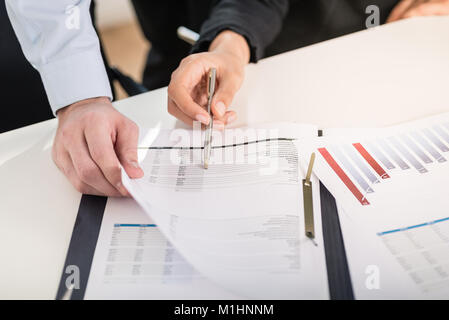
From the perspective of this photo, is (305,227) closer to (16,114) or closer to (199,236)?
(199,236)

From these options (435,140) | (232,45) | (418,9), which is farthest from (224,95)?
(418,9)

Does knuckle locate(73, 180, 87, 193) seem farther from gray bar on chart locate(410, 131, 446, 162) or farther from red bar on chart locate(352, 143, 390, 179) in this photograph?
gray bar on chart locate(410, 131, 446, 162)

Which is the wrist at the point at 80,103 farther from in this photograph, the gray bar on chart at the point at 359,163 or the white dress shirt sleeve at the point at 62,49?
the gray bar on chart at the point at 359,163

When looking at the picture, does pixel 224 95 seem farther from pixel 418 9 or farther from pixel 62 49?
pixel 418 9

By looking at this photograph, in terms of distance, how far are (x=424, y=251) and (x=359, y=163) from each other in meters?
0.18

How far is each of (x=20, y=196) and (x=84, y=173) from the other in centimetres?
13

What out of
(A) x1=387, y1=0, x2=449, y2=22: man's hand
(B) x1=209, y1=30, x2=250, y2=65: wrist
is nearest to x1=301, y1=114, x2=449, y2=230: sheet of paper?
(B) x1=209, y1=30, x2=250, y2=65: wrist

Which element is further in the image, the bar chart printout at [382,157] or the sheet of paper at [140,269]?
the bar chart printout at [382,157]

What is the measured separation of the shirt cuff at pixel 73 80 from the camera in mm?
696

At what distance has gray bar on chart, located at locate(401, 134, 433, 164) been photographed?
64 cm

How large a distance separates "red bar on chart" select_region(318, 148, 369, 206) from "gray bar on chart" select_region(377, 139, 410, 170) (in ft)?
0.31

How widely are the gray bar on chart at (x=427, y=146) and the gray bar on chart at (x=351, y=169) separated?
14 centimetres

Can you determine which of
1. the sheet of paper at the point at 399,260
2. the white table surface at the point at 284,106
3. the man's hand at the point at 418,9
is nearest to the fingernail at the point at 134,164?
the white table surface at the point at 284,106

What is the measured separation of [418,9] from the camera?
3.24 ft
